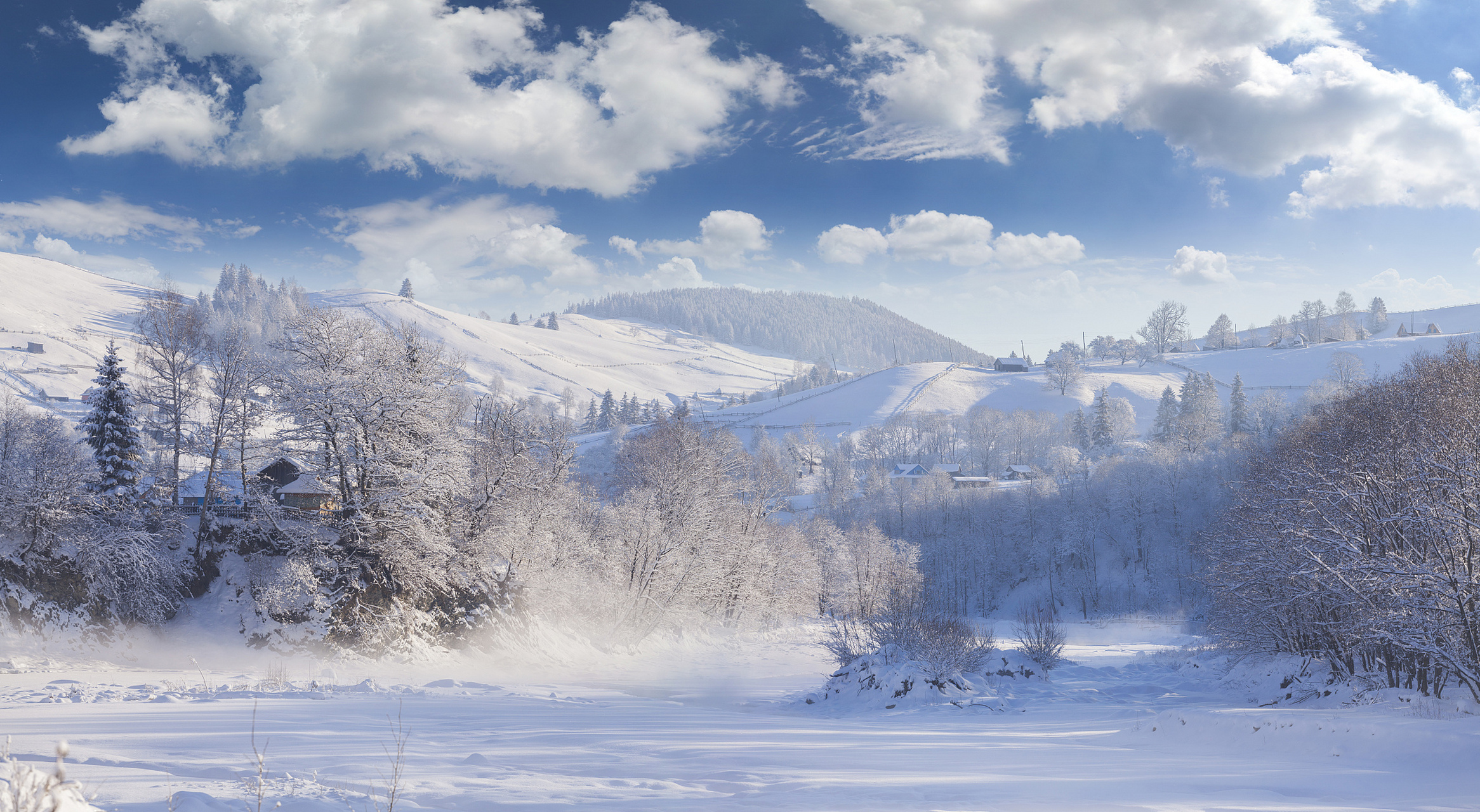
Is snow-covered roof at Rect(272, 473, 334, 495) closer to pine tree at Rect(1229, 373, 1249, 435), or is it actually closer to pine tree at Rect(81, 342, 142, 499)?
pine tree at Rect(81, 342, 142, 499)

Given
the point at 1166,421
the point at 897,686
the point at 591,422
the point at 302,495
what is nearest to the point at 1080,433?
the point at 1166,421

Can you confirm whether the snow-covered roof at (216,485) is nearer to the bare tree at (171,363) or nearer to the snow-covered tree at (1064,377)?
the bare tree at (171,363)

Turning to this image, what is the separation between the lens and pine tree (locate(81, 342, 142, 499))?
26562 mm

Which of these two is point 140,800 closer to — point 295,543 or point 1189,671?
point 295,543

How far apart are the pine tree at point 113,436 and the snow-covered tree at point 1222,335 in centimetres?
21175

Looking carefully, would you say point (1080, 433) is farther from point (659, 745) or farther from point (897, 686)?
point (659, 745)

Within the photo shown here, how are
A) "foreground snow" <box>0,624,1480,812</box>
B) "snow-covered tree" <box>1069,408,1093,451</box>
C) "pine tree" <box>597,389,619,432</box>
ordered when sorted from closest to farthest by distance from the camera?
"foreground snow" <box>0,624,1480,812</box>, "snow-covered tree" <box>1069,408,1093,451</box>, "pine tree" <box>597,389,619,432</box>

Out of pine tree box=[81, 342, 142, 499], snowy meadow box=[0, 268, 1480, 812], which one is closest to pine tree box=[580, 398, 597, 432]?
snowy meadow box=[0, 268, 1480, 812]

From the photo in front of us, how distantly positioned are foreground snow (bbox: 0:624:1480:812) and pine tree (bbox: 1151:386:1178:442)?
93797 mm

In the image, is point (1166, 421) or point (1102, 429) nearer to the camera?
point (1166, 421)

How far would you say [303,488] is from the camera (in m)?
33.0

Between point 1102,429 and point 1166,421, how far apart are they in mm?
8869

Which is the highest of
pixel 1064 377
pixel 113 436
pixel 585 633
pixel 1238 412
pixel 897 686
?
pixel 1064 377

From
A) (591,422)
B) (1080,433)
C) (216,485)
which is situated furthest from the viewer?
(591,422)
